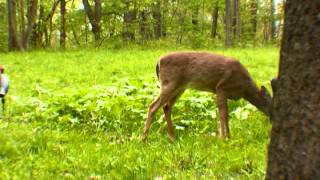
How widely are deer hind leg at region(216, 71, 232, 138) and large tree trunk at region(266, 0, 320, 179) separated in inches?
163

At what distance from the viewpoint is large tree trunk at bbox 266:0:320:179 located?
9.91 feet

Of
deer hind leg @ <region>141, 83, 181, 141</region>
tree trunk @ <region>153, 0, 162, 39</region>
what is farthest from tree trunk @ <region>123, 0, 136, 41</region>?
deer hind leg @ <region>141, 83, 181, 141</region>

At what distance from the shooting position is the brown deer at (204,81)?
7.68 metres

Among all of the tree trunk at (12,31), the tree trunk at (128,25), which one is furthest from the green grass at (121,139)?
the tree trunk at (128,25)

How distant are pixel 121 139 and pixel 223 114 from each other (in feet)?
4.49

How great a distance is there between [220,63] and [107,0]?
91.8ft

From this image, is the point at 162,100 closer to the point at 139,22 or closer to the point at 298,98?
the point at 298,98

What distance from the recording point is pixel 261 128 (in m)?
7.57

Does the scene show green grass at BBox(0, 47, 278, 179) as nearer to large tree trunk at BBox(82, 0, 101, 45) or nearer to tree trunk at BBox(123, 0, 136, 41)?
tree trunk at BBox(123, 0, 136, 41)

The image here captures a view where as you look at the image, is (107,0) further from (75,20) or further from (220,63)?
(220,63)

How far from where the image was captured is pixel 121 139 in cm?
736

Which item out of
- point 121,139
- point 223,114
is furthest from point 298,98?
point 223,114

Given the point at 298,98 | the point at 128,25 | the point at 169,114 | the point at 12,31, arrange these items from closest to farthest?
the point at 298,98 < the point at 169,114 < the point at 12,31 < the point at 128,25

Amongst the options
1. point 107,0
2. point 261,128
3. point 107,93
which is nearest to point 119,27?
point 107,0
